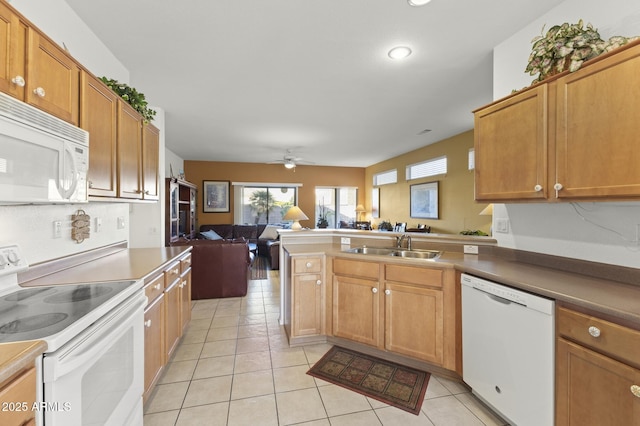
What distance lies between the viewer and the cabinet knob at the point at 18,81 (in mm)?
1122

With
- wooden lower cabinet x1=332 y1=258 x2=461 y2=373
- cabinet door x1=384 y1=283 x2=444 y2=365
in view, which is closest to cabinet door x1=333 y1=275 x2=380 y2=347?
wooden lower cabinet x1=332 y1=258 x2=461 y2=373

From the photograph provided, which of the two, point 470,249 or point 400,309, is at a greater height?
point 470,249

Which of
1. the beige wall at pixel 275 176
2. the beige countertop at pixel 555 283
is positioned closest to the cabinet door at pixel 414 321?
the beige countertop at pixel 555 283

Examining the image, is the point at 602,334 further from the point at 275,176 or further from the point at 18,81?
the point at 275,176

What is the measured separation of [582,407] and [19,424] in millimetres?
2107

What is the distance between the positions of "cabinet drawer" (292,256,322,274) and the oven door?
4.16 ft

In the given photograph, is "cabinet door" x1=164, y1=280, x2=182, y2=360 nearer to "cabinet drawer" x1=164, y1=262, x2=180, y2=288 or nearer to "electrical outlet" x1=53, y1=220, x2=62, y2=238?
"cabinet drawer" x1=164, y1=262, x2=180, y2=288

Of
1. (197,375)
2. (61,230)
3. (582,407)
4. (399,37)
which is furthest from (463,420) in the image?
(61,230)

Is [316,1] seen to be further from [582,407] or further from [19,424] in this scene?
[582,407]

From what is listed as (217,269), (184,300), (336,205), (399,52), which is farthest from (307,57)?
(336,205)

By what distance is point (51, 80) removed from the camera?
1.34 meters

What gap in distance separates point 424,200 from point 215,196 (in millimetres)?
5556

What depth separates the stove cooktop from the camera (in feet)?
3.15

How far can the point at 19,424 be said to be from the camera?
78 centimetres
